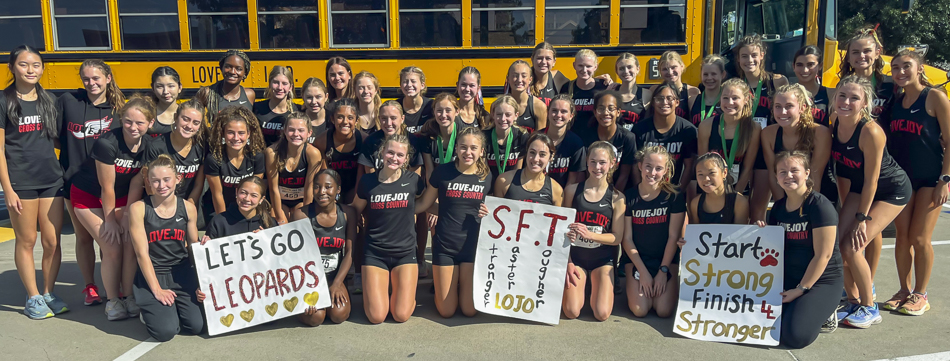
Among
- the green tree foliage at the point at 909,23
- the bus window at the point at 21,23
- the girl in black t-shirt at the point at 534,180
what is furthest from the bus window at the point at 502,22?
the green tree foliage at the point at 909,23

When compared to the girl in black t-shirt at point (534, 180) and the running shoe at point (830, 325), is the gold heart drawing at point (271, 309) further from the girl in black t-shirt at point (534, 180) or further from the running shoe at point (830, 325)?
the running shoe at point (830, 325)

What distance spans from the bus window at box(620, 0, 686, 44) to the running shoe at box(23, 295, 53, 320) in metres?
5.34

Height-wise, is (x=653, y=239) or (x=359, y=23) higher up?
(x=359, y=23)

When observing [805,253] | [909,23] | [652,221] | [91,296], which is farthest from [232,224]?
[909,23]

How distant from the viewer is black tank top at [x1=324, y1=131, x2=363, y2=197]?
467 cm

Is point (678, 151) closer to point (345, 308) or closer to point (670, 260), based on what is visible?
point (670, 260)

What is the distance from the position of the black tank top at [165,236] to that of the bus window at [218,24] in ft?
10.2

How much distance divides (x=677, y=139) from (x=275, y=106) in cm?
307

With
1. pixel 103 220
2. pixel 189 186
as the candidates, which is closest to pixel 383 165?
pixel 189 186

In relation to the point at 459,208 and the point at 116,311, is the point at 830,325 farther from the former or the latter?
the point at 116,311

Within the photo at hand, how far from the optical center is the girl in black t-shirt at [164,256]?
385 cm

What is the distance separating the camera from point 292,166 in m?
4.45

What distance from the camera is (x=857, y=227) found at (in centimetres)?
392

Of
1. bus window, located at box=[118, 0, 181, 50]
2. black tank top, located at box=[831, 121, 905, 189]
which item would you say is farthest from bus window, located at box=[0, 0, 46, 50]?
black tank top, located at box=[831, 121, 905, 189]
